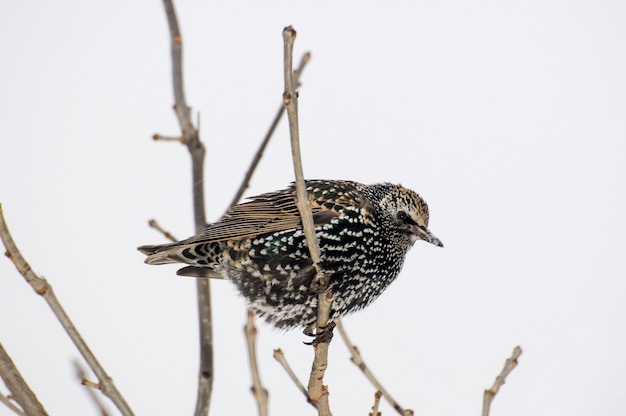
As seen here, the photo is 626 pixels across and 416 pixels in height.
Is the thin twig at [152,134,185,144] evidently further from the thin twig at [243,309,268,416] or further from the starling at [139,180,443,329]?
the thin twig at [243,309,268,416]

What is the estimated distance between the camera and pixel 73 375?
2.24 metres

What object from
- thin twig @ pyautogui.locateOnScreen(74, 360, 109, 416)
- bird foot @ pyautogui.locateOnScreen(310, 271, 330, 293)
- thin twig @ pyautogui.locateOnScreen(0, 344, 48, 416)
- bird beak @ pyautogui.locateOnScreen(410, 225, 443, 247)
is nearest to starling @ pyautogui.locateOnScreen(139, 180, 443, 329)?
bird beak @ pyautogui.locateOnScreen(410, 225, 443, 247)

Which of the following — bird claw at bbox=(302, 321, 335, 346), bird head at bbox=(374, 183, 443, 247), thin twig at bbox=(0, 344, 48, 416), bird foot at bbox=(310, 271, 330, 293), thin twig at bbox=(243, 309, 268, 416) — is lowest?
thin twig at bbox=(243, 309, 268, 416)

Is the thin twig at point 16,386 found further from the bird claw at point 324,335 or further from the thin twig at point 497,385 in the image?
the bird claw at point 324,335

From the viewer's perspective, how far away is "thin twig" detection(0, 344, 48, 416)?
1.83 metres

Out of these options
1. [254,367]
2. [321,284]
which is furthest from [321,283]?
[254,367]

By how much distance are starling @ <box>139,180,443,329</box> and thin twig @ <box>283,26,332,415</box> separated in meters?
0.21

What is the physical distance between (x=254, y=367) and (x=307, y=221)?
2.79 feet

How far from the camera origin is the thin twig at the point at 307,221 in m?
1.94

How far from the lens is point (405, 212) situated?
10.9 feet

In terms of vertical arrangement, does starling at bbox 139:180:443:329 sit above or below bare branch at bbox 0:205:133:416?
above

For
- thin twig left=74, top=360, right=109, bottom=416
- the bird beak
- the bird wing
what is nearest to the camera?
thin twig left=74, top=360, right=109, bottom=416

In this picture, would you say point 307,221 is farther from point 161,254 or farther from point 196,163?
point 161,254

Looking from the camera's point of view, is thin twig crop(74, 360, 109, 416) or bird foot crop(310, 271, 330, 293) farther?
bird foot crop(310, 271, 330, 293)
